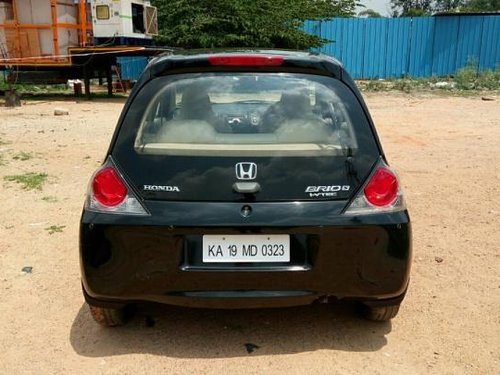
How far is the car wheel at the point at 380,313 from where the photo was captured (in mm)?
3070

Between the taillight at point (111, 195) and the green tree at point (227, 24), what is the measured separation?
1827 centimetres

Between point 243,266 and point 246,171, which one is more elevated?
point 246,171

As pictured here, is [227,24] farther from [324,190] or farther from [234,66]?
[324,190]

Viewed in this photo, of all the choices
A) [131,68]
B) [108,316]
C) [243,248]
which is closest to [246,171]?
[243,248]

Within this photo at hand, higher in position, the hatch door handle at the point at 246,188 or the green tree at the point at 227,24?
the green tree at the point at 227,24

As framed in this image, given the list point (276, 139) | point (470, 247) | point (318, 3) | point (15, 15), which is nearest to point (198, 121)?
point (276, 139)

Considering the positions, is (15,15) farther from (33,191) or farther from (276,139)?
(276,139)

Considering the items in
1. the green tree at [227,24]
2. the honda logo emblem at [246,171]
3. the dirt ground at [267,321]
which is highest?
the green tree at [227,24]

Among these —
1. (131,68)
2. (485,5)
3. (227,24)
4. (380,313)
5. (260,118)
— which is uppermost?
(485,5)

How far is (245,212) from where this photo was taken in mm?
2654

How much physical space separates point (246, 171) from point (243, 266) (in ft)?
1.56

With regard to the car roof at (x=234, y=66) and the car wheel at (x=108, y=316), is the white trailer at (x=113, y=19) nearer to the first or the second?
the car roof at (x=234, y=66)

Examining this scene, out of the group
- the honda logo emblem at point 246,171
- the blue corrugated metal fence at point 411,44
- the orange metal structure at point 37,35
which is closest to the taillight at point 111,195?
the honda logo emblem at point 246,171

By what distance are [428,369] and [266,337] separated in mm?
885
